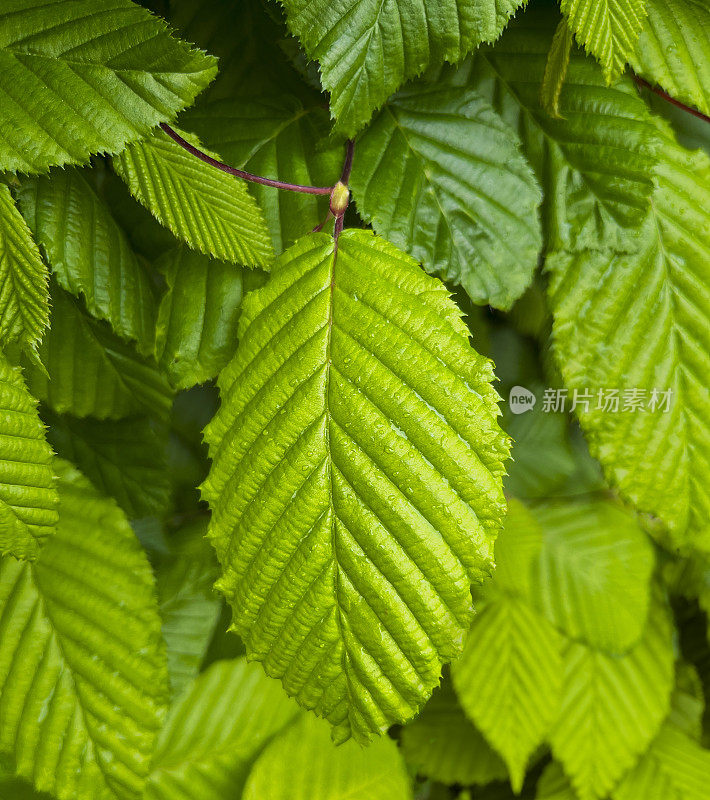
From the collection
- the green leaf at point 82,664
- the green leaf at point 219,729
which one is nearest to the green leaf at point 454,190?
the green leaf at point 82,664

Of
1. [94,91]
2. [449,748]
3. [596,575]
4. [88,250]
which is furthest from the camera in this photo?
[449,748]

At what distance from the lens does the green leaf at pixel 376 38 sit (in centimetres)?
43

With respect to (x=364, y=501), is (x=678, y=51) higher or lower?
higher

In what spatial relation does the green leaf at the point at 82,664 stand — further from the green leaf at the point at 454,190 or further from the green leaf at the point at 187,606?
the green leaf at the point at 454,190

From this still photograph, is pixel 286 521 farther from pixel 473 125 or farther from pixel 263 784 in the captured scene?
pixel 263 784

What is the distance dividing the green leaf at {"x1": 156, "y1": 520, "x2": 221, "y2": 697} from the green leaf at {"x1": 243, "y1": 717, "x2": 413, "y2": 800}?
0.14 meters

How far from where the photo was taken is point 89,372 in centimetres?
60

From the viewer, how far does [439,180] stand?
0.53m

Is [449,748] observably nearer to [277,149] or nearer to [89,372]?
[89,372]

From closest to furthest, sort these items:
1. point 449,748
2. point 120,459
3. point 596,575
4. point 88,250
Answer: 1. point 88,250
2. point 120,459
3. point 596,575
4. point 449,748

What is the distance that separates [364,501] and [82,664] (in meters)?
0.32

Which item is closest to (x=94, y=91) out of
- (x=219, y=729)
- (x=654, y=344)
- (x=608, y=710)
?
(x=654, y=344)

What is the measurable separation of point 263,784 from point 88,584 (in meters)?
0.35

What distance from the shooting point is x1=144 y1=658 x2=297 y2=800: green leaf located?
2.55 feet
